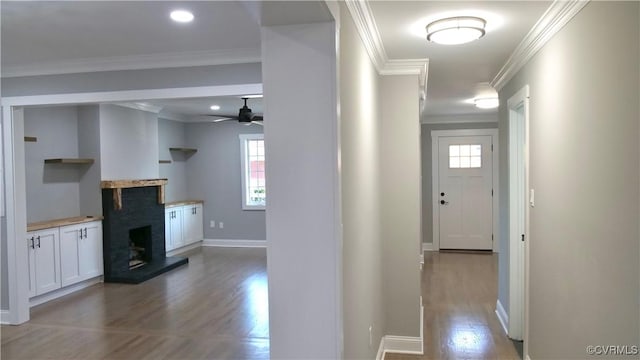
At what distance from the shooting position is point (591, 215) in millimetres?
2047

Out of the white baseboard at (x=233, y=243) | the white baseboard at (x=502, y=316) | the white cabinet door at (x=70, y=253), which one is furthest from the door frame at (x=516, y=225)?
the white baseboard at (x=233, y=243)

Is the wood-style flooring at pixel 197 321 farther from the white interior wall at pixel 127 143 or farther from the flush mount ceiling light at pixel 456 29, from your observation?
the flush mount ceiling light at pixel 456 29

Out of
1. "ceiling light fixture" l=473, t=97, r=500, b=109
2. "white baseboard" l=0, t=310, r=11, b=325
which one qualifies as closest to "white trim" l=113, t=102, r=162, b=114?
"white baseboard" l=0, t=310, r=11, b=325

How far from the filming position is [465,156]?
815 centimetres

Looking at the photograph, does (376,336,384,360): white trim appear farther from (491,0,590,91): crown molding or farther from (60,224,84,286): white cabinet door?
(60,224,84,286): white cabinet door

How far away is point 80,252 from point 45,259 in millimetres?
482

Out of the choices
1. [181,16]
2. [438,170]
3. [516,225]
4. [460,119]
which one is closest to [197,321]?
[181,16]

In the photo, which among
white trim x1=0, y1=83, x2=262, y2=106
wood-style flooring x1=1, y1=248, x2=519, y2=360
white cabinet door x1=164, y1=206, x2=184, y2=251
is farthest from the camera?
white cabinet door x1=164, y1=206, x2=184, y2=251

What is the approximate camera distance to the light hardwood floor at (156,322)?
370cm

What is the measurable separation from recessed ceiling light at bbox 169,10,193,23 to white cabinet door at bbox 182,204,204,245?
540cm

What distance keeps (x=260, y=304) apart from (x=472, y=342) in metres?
2.18

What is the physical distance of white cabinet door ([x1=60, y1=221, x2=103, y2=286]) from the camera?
5363 millimetres

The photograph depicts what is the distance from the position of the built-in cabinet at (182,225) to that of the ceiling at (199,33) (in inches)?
145

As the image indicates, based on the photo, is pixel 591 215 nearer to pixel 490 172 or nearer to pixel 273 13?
pixel 273 13
